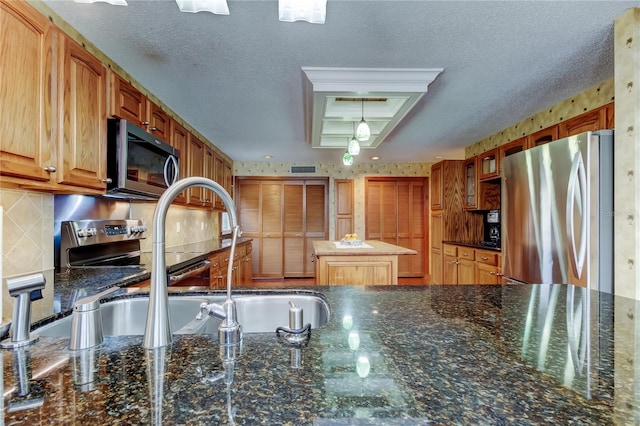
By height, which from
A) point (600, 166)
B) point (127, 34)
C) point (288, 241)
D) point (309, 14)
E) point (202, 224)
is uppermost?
point (127, 34)

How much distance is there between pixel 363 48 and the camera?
6.47 feet

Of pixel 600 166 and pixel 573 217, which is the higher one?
pixel 600 166

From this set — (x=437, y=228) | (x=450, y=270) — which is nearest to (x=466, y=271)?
(x=450, y=270)

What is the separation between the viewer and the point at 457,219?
4.56 metres

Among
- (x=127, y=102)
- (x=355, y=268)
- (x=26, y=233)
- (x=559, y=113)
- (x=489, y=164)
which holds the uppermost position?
(x=559, y=113)

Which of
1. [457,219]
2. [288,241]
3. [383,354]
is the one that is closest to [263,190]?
[288,241]

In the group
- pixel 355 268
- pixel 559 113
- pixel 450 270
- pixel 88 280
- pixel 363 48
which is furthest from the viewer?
pixel 450 270

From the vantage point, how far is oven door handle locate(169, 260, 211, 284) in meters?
2.06

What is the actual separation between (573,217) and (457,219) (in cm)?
237

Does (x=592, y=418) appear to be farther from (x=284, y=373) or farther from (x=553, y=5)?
(x=553, y=5)

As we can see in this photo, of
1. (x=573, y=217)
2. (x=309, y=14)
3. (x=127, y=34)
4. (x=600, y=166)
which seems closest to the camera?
(x=309, y=14)

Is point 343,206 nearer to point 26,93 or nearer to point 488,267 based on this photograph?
point 488,267

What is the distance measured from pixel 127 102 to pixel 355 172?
4464 millimetres

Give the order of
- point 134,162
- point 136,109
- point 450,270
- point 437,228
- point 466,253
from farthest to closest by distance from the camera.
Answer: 1. point 437,228
2. point 450,270
3. point 466,253
4. point 136,109
5. point 134,162
